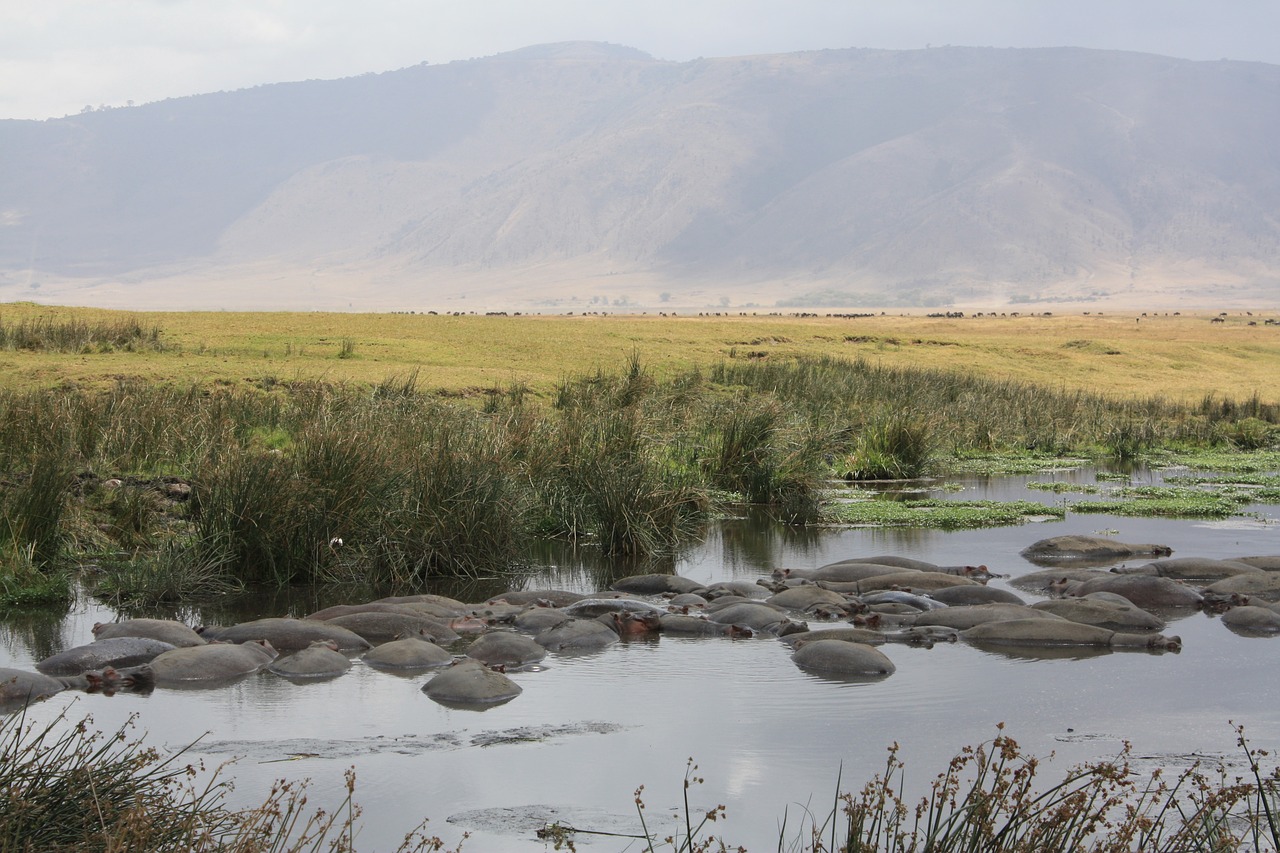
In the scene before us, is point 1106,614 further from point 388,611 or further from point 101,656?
point 101,656

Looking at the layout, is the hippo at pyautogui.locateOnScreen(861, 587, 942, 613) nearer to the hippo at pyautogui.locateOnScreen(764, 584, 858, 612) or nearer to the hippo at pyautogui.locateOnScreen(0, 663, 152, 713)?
the hippo at pyautogui.locateOnScreen(764, 584, 858, 612)

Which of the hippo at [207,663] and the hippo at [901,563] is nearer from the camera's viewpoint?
the hippo at [207,663]

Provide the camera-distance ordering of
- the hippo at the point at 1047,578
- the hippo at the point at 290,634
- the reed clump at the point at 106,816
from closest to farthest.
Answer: the reed clump at the point at 106,816
the hippo at the point at 290,634
the hippo at the point at 1047,578

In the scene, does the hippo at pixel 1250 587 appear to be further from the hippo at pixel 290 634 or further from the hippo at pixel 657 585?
the hippo at pixel 290 634

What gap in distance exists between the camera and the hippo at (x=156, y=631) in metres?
9.15

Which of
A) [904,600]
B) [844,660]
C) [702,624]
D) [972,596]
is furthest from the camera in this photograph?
[972,596]

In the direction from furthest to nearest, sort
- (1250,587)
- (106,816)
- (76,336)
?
(76,336) < (1250,587) < (106,816)

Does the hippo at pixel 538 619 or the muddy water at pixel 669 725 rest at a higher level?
the hippo at pixel 538 619

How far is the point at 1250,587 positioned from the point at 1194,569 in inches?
32.5

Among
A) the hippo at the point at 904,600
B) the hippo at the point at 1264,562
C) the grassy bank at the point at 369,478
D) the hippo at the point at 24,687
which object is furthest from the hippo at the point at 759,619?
the hippo at the point at 1264,562

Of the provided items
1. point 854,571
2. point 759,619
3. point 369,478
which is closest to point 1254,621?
point 854,571

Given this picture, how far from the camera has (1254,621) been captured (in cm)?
1016

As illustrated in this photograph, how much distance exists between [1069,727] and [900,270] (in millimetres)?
146386

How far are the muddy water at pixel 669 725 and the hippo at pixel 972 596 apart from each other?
1.28 meters
